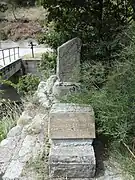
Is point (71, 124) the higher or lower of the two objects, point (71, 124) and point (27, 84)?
the higher

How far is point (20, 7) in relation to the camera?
64.3 ft

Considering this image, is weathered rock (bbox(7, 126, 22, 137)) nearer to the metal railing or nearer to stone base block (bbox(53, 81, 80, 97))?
stone base block (bbox(53, 81, 80, 97))

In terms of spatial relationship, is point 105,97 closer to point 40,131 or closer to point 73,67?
point 40,131

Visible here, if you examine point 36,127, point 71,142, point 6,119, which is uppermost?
point 71,142

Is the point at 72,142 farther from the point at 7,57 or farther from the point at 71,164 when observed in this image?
the point at 7,57

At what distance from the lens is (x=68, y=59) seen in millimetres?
4203

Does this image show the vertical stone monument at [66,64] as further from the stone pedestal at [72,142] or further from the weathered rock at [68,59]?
the stone pedestal at [72,142]

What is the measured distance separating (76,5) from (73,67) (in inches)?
58.3

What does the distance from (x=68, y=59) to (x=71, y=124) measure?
6.13 feet

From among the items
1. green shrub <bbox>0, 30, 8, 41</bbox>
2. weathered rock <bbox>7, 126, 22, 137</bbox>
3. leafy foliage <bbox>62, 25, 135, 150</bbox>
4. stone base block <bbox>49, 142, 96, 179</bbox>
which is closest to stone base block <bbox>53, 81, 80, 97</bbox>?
weathered rock <bbox>7, 126, 22, 137</bbox>

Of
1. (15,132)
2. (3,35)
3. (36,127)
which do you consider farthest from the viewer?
(3,35)

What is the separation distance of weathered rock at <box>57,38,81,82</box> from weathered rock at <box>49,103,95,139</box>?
160 cm

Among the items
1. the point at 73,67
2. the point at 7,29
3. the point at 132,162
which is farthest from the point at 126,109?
the point at 7,29

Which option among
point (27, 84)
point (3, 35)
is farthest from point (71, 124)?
point (3, 35)
